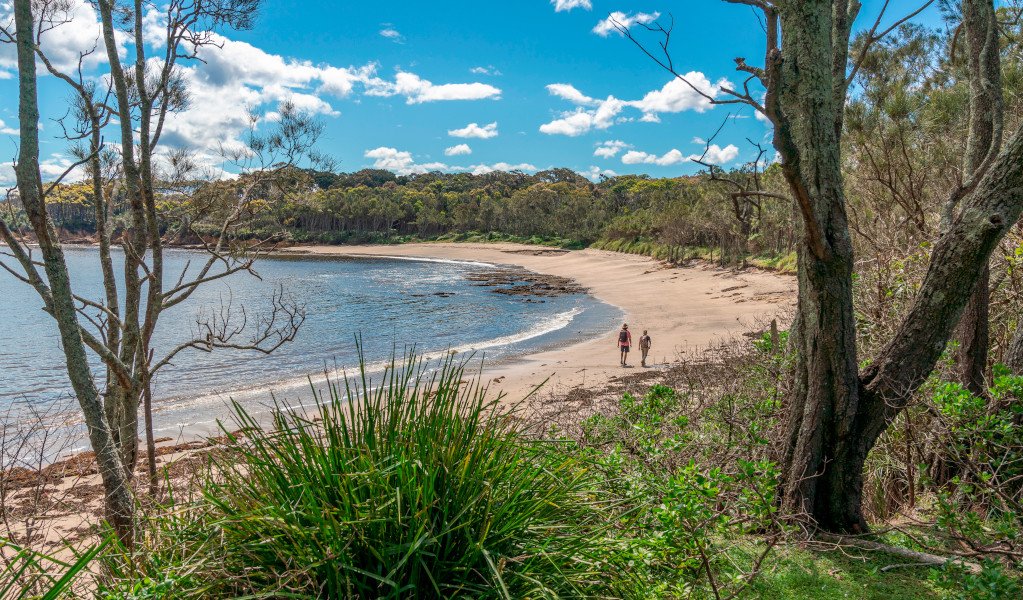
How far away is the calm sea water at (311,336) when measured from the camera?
14500mm

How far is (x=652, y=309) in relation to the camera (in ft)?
89.9

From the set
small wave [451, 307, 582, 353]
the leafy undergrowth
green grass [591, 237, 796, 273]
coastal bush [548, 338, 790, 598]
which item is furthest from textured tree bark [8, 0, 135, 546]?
green grass [591, 237, 796, 273]

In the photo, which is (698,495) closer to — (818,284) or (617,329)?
(818,284)

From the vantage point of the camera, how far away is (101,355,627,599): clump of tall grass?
→ 6.61 ft

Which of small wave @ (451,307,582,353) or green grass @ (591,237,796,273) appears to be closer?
small wave @ (451,307,582,353)

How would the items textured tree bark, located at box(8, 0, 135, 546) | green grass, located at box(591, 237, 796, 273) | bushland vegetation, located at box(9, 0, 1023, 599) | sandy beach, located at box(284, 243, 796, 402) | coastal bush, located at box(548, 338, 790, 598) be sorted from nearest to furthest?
bushland vegetation, located at box(9, 0, 1023, 599) → coastal bush, located at box(548, 338, 790, 598) → textured tree bark, located at box(8, 0, 135, 546) → sandy beach, located at box(284, 243, 796, 402) → green grass, located at box(591, 237, 796, 273)

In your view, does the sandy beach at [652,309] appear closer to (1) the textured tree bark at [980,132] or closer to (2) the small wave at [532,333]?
(2) the small wave at [532,333]

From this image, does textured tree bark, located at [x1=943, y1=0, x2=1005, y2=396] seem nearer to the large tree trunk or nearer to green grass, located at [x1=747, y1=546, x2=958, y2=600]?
the large tree trunk

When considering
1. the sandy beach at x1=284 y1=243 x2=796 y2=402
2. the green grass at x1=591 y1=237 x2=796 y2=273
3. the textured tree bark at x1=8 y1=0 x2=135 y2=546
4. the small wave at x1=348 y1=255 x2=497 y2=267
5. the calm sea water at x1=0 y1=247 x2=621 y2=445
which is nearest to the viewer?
the textured tree bark at x1=8 y1=0 x2=135 y2=546

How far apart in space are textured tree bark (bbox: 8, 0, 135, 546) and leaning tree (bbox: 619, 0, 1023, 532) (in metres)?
3.99

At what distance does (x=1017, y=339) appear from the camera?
169 inches

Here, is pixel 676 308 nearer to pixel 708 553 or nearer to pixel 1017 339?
pixel 1017 339

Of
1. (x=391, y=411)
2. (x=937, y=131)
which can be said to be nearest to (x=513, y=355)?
(x=937, y=131)

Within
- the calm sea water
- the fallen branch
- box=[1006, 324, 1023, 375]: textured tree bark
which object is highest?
box=[1006, 324, 1023, 375]: textured tree bark
